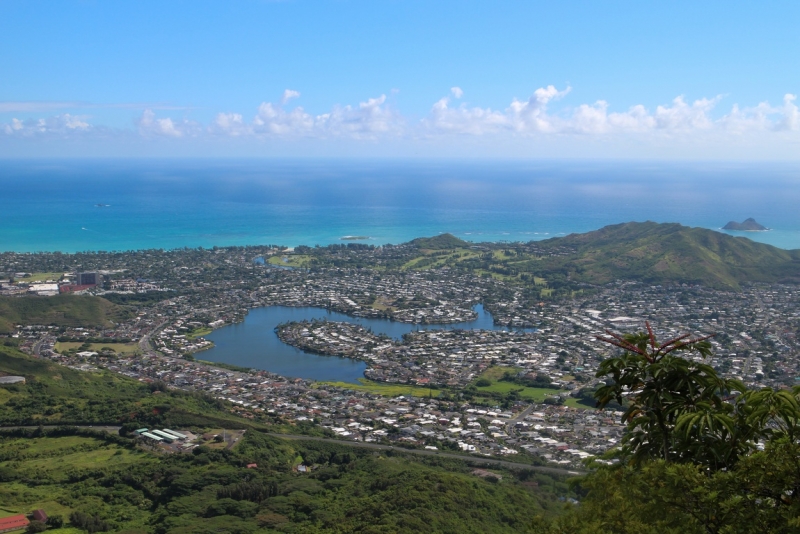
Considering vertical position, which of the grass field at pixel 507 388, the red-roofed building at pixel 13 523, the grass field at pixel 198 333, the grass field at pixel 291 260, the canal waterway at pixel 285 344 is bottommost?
the grass field at pixel 198 333

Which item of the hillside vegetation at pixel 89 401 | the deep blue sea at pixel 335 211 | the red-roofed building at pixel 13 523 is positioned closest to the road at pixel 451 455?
the hillside vegetation at pixel 89 401

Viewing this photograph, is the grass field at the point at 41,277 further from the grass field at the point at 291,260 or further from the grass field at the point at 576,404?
the grass field at the point at 576,404

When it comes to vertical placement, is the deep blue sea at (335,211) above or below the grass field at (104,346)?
above

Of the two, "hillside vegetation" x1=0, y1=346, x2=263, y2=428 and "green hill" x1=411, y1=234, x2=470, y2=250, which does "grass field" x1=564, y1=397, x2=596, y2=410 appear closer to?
"hillside vegetation" x1=0, y1=346, x2=263, y2=428

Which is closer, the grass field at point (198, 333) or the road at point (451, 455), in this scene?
the road at point (451, 455)

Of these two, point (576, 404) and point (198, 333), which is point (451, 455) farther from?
point (198, 333)

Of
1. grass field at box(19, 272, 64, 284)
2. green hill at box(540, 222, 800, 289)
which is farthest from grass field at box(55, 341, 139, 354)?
green hill at box(540, 222, 800, 289)
